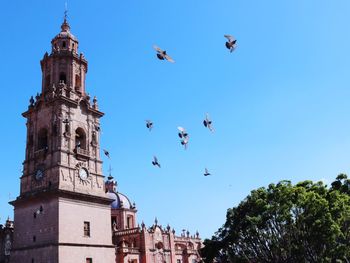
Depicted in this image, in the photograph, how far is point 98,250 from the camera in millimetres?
37219

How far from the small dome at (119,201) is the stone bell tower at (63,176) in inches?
828

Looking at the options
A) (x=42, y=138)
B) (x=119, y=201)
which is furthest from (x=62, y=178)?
(x=119, y=201)

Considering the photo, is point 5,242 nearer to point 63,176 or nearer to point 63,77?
point 63,176

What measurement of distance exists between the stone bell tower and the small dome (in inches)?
828

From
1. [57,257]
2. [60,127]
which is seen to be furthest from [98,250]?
[60,127]

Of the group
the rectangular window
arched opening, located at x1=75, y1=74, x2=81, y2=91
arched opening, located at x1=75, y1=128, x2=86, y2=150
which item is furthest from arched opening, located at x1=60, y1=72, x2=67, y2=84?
the rectangular window

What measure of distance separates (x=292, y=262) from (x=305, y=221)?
432 cm

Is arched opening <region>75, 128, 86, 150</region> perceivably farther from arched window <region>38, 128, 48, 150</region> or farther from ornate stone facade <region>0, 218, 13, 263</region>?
ornate stone facade <region>0, 218, 13, 263</region>

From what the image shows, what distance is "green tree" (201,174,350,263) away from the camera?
2942cm

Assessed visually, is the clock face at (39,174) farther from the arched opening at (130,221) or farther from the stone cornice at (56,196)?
the arched opening at (130,221)

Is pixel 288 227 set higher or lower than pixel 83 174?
lower

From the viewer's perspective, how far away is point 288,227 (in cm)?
3206

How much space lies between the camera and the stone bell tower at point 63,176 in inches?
1383

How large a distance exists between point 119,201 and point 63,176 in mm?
25897
